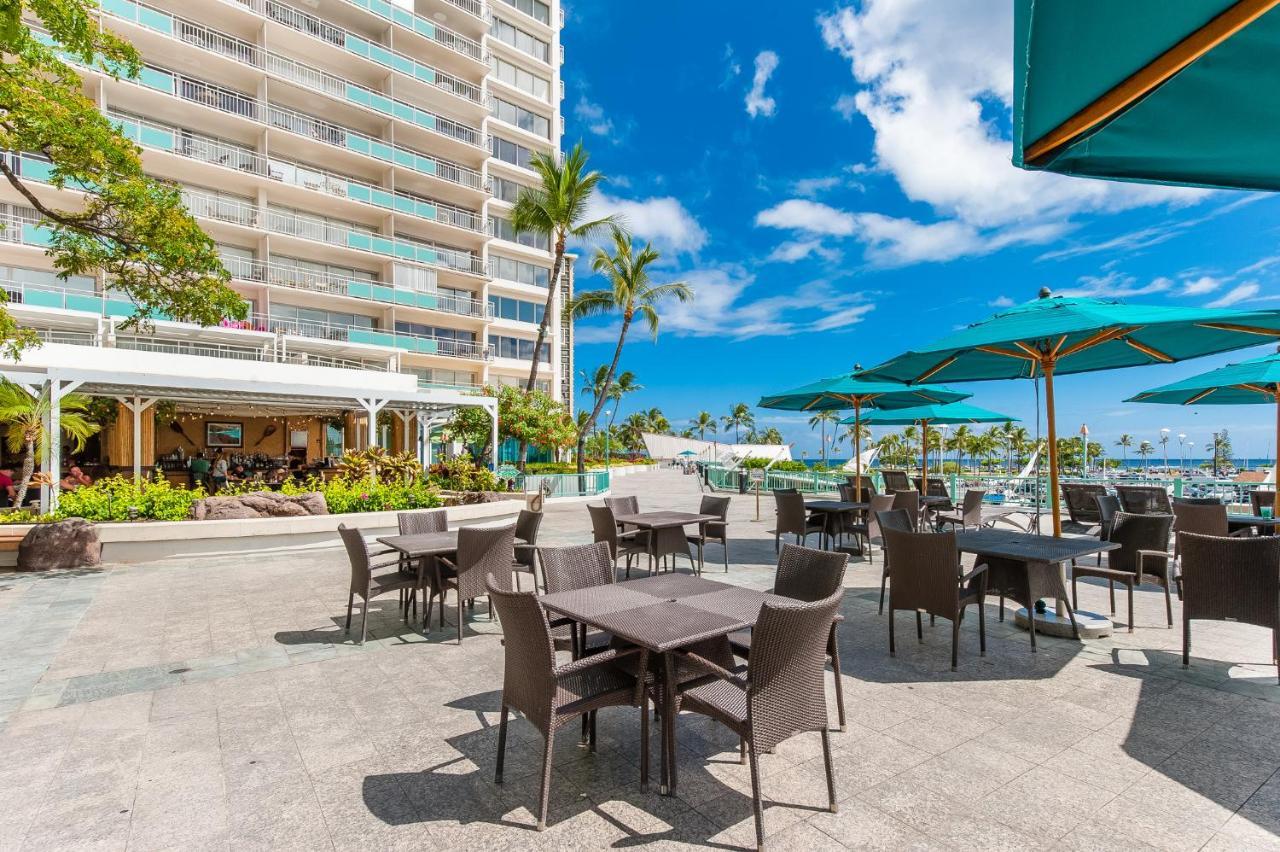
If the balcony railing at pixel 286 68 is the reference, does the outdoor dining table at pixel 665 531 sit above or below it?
below

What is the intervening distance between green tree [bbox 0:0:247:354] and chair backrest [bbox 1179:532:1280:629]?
1221cm

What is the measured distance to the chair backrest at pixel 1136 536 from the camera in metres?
5.86

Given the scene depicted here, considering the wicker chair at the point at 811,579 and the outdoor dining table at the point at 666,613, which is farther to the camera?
the wicker chair at the point at 811,579

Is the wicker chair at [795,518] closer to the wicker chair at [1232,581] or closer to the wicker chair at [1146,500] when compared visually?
the wicker chair at [1146,500]

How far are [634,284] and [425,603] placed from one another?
Answer: 1996 centimetres

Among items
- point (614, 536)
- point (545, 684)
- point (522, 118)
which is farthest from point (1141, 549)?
point (522, 118)

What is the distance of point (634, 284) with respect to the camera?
24328mm

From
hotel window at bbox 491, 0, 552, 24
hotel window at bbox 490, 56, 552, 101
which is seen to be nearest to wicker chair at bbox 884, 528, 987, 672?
hotel window at bbox 490, 56, 552, 101

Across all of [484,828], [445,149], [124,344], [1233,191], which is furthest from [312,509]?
[445,149]

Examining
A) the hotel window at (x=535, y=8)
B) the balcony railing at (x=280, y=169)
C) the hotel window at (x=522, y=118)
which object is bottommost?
the balcony railing at (x=280, y=169)

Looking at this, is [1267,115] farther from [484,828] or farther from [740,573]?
[740,573]

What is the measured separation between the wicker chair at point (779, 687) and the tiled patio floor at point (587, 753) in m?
0.42

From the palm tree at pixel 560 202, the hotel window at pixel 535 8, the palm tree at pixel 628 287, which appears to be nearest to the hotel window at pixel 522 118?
the hotel window at pixel 535 8

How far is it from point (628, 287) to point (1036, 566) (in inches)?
817
